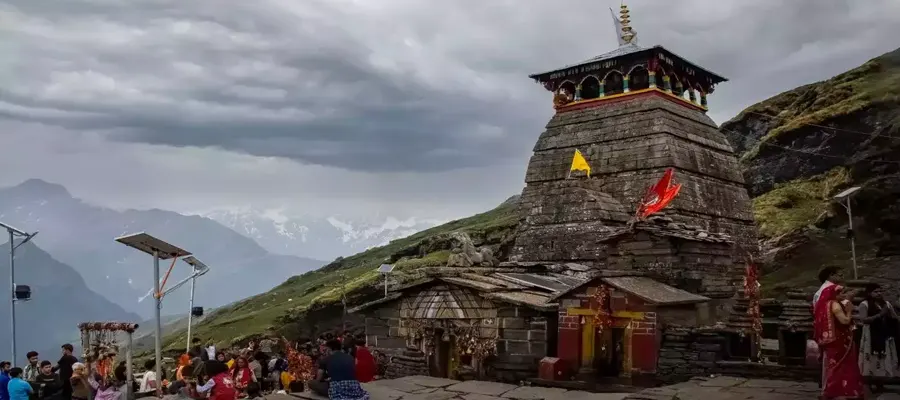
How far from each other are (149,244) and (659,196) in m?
19.0

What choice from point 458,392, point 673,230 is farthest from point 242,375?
point 673,230

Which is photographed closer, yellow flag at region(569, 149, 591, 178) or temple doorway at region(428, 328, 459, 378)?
temple doorway at region(428, 328, 459, 378)

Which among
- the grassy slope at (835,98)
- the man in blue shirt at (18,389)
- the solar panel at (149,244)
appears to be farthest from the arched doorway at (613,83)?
the man in blue shirt at (18,389)

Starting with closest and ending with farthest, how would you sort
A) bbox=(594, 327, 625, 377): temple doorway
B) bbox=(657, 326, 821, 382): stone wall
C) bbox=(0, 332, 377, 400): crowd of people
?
bbox=(0, 332, 377, 400): crowd of people < bbox=(657, 326, 821, 382): stone wall < bbox=(594, 327, 625, 377): temple doorway

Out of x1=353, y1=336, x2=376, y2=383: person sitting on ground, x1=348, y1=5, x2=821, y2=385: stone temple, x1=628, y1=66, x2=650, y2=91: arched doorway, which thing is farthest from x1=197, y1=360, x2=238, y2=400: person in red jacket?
x1=628, y1=66, x2=650, y2=91: arched doorway

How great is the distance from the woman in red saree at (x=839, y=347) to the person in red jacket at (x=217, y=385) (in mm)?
8843

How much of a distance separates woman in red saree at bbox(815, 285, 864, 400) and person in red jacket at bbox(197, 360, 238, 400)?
8843 millimetres

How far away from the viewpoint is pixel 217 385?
11.3 metres

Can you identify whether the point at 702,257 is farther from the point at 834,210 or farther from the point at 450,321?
the point at 834,210

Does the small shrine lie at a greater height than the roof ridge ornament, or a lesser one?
lesser

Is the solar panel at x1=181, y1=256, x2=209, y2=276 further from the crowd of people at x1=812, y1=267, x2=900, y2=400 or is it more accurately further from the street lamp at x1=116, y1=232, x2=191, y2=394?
the crowd of people at x1=812, y1=267, x2=900, y2=400

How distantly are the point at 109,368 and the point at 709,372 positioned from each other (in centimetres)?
1343

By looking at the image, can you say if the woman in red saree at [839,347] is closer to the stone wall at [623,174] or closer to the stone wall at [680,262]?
the stone wall at [680,262]

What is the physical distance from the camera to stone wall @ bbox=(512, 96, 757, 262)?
30078mm
